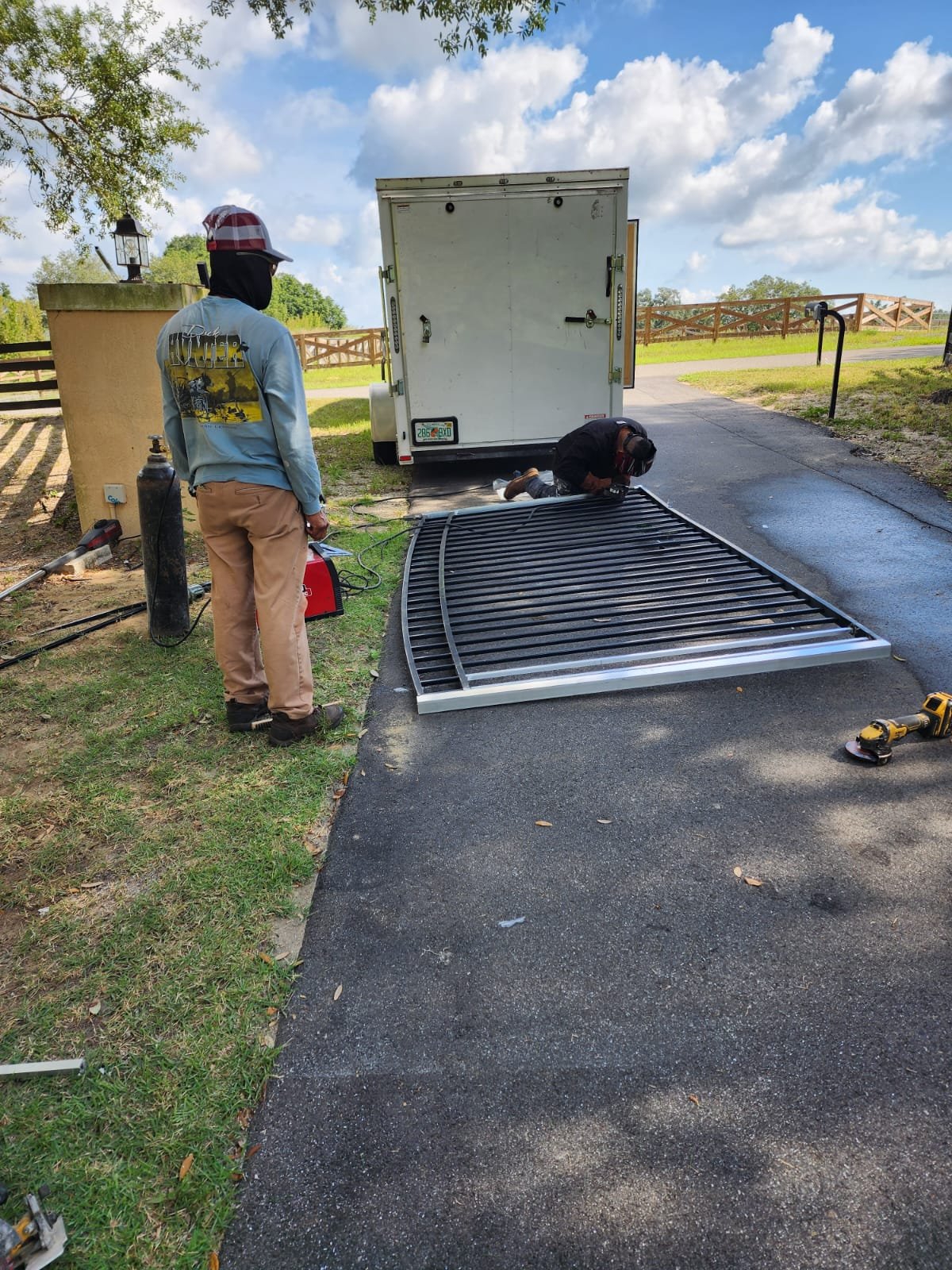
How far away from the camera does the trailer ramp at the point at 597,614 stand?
4.37 m

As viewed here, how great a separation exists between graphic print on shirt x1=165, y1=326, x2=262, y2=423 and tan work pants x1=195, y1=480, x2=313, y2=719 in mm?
304

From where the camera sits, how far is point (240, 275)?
346cm

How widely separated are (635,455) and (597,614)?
2313 millimetres

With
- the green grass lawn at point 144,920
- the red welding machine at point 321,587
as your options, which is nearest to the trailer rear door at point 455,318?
the red welding machine at point 321,587

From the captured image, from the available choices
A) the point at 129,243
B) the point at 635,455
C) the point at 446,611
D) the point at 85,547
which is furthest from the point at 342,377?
the point at 446,611

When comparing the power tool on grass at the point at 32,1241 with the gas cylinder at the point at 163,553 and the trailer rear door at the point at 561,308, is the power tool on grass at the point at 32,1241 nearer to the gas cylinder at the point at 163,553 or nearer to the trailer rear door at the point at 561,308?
the gas cylinder at the point at 163,553

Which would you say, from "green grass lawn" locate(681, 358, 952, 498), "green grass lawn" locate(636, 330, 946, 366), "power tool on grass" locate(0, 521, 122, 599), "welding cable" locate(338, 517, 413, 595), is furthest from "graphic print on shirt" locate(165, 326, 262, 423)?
"green grass lawn" locate(636, 330, 946, 366)

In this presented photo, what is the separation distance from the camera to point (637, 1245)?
5.66 ft

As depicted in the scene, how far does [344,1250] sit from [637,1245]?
63cm

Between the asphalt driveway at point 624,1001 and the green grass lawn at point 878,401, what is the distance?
233 inches

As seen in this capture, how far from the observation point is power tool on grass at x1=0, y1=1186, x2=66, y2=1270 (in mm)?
1674

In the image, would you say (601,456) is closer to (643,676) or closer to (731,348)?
(643,676)

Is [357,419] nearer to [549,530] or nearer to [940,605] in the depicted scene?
[549,530]

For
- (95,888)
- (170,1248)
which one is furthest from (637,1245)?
(95,888)
